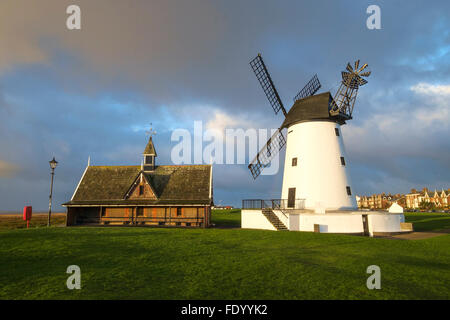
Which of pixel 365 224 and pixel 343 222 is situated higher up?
pixel 343 222

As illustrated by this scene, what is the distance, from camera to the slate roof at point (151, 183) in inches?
1174

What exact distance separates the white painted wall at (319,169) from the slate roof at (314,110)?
0.62 m

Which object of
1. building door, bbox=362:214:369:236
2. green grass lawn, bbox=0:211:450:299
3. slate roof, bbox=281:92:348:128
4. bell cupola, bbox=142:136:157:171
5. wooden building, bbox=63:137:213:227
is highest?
slate roof, bbox=281:92:348:128

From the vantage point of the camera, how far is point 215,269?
33.5ft

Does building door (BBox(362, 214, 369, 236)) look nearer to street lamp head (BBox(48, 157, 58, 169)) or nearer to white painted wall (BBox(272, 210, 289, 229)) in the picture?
white painted wall (BBox(272, 210, 289, 229))

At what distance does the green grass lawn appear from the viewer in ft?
25.5

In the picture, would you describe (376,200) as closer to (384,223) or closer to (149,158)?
(384,223)

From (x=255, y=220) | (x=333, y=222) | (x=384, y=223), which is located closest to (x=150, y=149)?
(x=255, y=220)

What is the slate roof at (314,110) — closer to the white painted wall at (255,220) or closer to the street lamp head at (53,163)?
the white painted wall at (255,220)

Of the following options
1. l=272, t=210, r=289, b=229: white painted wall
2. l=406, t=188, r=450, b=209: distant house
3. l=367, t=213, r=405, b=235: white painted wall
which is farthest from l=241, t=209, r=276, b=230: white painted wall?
l=406, t=188, r=450, b=209: distant house

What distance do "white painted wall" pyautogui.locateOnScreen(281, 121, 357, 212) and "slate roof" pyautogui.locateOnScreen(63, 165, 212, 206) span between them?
9.85 m

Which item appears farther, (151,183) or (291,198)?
(151,183)

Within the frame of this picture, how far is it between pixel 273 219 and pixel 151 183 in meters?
14.5

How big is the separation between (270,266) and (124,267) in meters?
5.72
